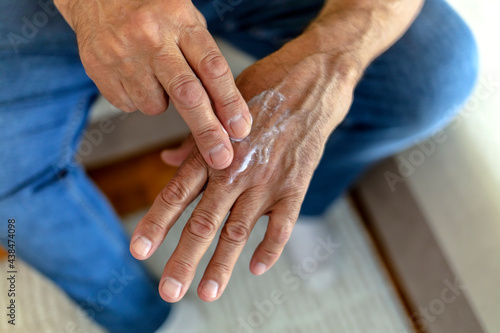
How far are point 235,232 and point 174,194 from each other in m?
0.12

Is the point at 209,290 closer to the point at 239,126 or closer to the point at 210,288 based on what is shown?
the point at 210,288

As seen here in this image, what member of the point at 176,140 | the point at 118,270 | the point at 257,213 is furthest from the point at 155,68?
the point at 176,140

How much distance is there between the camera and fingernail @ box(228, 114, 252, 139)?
660mm

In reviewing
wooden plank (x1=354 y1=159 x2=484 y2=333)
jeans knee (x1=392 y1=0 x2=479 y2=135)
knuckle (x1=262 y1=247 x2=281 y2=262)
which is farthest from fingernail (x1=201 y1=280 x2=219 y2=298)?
wooden plank (x1=354 y1=159 x2=484 y2=333)

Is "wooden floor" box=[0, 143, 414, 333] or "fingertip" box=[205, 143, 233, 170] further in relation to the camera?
"wooden floor" box=[0, 143, 414, 333]

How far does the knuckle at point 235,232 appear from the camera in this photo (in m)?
0.66

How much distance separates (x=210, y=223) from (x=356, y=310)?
75 cm

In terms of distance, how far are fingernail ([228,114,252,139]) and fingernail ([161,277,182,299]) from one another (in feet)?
0.84

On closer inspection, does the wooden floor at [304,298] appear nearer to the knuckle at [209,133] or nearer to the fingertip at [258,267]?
the fingertip at [258,267]

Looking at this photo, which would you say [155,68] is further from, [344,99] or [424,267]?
[424,267]

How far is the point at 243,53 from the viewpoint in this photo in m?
1.00

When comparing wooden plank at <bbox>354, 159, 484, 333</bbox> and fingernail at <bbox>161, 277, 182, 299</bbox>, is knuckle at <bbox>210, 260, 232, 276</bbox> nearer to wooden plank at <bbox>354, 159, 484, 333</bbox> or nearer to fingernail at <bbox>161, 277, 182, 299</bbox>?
fingernail at <bbox>161, 277, 182, 299</bbox>

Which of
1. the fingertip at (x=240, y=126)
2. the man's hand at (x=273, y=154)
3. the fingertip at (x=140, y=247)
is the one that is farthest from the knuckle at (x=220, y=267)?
the fingertip at (x=240, y=126)
